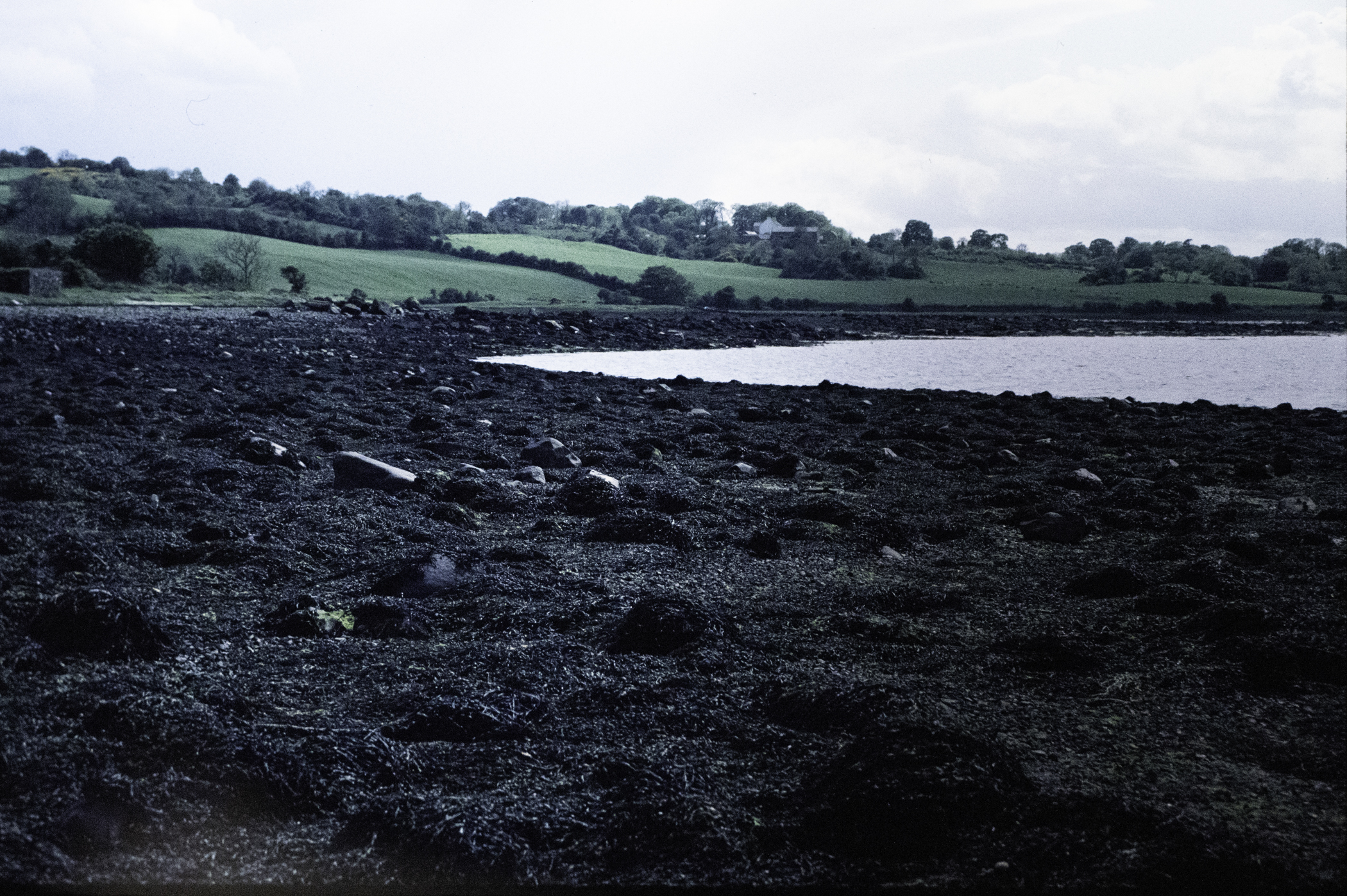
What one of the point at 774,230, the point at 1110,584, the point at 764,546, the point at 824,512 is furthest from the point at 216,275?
the point at 774,230

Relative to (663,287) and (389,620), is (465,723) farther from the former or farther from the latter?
(663,287)

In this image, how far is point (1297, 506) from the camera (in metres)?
8.87

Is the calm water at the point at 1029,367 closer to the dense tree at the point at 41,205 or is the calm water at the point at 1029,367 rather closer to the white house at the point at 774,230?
the dense tree at the point at 41,205

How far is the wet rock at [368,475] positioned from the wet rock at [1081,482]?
6.01 meters

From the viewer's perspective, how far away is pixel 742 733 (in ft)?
13.9

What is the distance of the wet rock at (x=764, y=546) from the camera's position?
23.7 feet

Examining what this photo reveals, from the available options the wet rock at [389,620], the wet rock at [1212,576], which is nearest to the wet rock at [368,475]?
the wet rock at [389,620]

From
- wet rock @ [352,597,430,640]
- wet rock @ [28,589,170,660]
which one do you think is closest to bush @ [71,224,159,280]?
wet rock @ [28,589,170,660]

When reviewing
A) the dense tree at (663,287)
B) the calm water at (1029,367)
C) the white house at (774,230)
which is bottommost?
the calm water at (1029,367)

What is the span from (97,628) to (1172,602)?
5.49 metres

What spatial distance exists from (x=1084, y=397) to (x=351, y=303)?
3468 cm

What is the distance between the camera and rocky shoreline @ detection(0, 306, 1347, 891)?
132 inches

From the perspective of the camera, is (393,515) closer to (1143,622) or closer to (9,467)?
(9,467)

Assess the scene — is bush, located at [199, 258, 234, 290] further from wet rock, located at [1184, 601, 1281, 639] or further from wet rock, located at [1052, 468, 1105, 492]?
wet rock, located at [1184, 601, 1281, 639]
